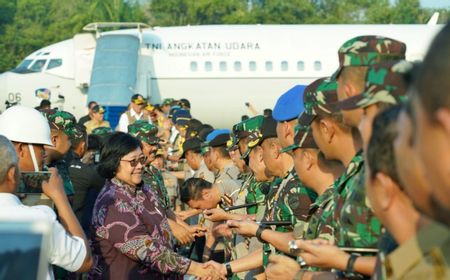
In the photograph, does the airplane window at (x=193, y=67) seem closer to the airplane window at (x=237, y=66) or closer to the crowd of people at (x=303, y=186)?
the airplane window at (x=237, y=66)

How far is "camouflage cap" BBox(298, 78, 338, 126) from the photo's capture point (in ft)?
15.8

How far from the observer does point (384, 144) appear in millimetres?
3293

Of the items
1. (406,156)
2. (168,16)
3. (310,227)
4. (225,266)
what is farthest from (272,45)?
(168,16)

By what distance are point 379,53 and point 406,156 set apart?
224 cm

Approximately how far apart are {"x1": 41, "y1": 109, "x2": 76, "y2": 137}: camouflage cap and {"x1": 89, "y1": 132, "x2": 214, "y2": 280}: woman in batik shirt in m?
1.20

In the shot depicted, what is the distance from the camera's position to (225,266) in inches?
271

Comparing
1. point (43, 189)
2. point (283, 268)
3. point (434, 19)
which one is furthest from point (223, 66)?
point (283, 268)

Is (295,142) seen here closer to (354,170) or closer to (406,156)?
(354,170)

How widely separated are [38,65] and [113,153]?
25.2 meters

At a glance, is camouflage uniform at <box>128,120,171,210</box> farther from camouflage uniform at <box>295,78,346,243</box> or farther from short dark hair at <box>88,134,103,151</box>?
camouflage uniform at <box>295,78,346,243</box>

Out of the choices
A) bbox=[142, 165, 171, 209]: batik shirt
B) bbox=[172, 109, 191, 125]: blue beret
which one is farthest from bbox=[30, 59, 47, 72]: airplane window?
→ bbox=[142, 165, 171, 209]: batik shirt

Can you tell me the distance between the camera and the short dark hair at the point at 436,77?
7.46ft

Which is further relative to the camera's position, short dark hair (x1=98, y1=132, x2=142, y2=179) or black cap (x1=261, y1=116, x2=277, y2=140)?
black cap (x1=261, y1=116, x2=277, y2=140)

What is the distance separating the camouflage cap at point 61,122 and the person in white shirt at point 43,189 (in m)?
1.73
